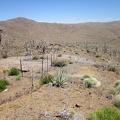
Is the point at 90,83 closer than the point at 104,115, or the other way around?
the point at 104,115

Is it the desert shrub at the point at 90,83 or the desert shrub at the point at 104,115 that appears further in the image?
the desert shrub at the point at 90,83

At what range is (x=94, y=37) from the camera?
97.5 meters

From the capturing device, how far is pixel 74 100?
885 cm

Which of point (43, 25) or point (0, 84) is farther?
point (43, 25)

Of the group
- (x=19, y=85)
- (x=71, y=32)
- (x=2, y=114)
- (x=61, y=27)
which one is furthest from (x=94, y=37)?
(x=2, y=114)

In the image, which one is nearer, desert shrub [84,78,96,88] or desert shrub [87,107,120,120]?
desert shrub [87,107,120,120]

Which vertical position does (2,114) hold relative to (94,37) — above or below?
above

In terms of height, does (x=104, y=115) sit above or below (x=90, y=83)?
above

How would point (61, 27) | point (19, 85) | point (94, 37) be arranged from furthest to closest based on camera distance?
1. point (61, 27)
2. point (94, 37)
3. point (19, 85)

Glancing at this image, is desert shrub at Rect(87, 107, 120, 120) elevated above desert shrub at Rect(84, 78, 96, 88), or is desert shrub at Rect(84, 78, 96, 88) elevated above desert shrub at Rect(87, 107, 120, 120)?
desert shrub at Rect(87, 107, 120, 120)

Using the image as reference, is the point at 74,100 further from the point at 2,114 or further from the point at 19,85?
the point at 19,85

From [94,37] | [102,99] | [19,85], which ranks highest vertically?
[102,99]

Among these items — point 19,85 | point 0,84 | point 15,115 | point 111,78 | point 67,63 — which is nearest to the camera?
point 15,115

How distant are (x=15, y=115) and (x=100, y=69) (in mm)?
15480
